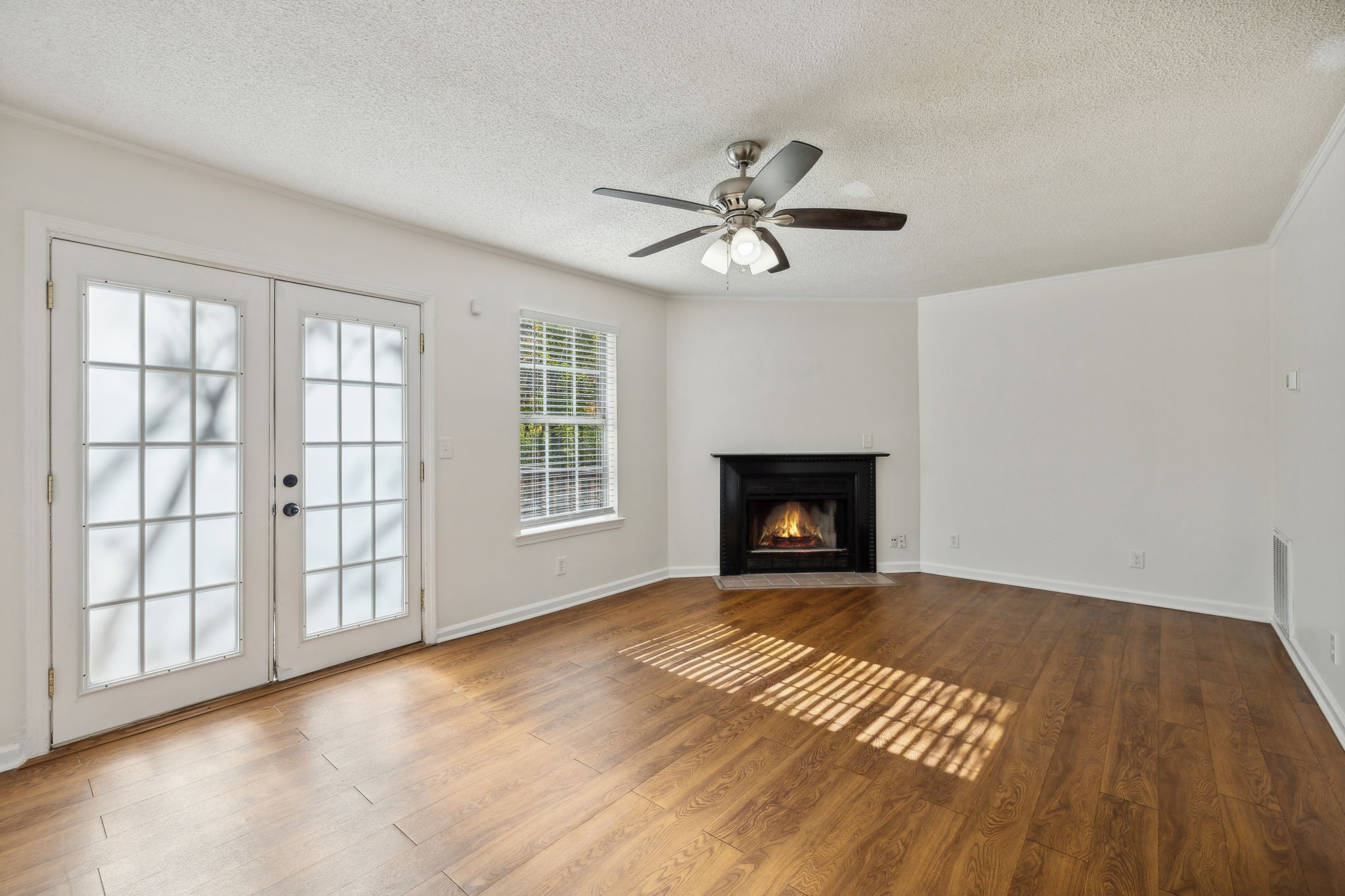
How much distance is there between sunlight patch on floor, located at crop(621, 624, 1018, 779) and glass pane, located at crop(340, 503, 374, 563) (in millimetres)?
1614

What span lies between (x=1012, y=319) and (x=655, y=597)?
147 inches

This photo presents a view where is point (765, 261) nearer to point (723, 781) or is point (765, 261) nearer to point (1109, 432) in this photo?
point (723, 781)

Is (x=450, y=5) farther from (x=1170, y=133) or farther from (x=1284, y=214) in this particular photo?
(x=1284, y=214)

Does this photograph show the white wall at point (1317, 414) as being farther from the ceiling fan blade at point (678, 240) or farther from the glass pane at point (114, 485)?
the glass pane at point (114, 485)

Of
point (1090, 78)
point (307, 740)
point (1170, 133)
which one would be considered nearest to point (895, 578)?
point (1170, 133)

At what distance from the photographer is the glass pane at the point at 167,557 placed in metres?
2.55

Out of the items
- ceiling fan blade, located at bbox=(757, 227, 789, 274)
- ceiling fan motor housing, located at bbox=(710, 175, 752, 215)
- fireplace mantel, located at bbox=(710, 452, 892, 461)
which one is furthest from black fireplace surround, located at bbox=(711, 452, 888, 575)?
ceiling fan motor housing, located at bbox=(710, 175, 752, 215)

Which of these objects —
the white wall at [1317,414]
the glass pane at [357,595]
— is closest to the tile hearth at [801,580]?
the white wall at [1317,414]

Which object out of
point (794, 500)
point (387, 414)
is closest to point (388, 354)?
point (387, 414)

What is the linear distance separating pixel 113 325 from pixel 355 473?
1.20 metres

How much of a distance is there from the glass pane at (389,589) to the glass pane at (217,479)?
83 centimetres

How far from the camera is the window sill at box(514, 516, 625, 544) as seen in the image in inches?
162

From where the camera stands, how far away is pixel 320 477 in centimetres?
312

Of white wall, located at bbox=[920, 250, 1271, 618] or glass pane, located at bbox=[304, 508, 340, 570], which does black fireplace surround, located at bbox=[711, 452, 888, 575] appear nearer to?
white wall, located at bbox=[920, 250, 1271, 618]
